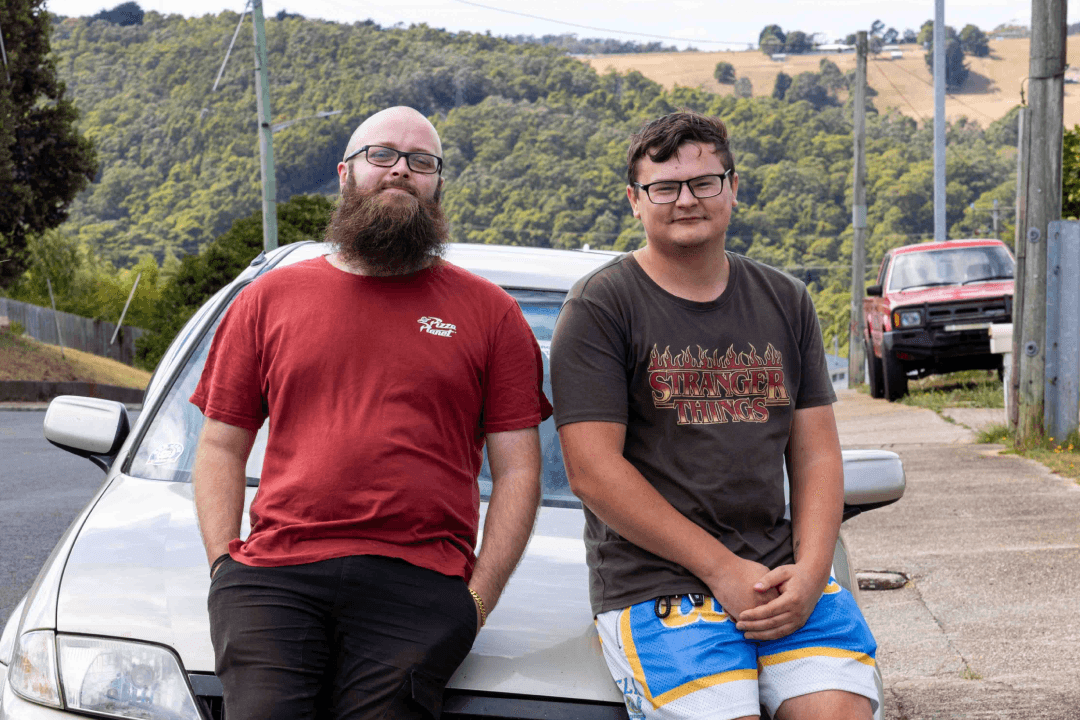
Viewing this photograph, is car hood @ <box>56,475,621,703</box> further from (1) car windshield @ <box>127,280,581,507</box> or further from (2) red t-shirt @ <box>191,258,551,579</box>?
(1) car windshield @ <box>127,280,581,507</box>

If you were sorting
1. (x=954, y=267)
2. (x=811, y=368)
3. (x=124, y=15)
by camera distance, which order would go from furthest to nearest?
(x=124, y=15), (x=954, y=267), (x=811, y=368)

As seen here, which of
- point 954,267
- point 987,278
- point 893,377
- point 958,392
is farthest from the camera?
point 958,392

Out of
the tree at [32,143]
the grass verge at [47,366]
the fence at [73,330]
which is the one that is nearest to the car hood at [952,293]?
the grass verge at [47,366]

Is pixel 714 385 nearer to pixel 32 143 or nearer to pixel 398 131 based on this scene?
pixel 398 131

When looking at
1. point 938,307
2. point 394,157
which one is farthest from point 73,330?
point 394,157

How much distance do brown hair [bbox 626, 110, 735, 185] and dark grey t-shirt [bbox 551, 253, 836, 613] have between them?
28 centimetres

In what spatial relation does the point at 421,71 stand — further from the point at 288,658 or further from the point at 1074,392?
the point at 288,658

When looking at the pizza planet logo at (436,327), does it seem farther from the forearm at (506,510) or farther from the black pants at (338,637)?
the black pants at (338,637)

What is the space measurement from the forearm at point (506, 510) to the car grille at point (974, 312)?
1358cm

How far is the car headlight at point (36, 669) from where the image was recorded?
2.46 metres

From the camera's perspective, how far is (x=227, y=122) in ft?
230

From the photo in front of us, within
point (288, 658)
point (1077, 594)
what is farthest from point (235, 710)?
point (1077, 594)

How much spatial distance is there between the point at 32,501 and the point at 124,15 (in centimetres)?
10031

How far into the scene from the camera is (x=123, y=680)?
2434 millimetres
